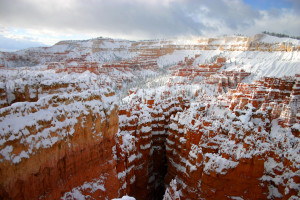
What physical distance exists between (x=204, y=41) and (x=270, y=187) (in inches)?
4659

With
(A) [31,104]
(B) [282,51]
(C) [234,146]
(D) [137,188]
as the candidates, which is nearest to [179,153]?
(D) [137,188]

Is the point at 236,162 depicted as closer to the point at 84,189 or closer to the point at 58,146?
the point at 84,189

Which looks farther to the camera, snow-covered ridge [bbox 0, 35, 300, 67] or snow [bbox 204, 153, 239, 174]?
snow-covered ridge [bbox 0, 35, 300, 67]

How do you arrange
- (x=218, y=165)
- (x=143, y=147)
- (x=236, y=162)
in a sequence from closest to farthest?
(x=236, y=162), (x=218, y=165), (x=143, y=147)

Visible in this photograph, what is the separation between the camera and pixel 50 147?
675 centimetres

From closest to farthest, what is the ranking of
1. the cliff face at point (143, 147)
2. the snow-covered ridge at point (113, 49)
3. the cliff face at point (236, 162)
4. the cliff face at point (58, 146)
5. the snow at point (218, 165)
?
the cliff face at point (58, 146) → the cliff face at point (236, 162) → the snow at point (218, 165) → the cliff face at point (143, 147) → the snow-covered ridge at point (113, 49)

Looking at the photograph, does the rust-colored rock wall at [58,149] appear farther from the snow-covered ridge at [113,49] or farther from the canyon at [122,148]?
the snow-covered ridge at [113,49]

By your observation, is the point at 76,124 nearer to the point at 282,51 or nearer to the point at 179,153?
the point at 179,153

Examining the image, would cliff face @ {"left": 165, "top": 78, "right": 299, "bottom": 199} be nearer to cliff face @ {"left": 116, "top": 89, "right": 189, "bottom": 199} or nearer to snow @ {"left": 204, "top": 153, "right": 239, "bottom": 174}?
snow @ {"left": 204, "top": 153, "right": 239, "bottom": 174}

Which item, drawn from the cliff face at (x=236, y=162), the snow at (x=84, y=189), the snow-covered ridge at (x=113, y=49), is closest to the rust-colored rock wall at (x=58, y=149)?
the snow at (x=84, y=189)

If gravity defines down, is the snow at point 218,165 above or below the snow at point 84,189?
above

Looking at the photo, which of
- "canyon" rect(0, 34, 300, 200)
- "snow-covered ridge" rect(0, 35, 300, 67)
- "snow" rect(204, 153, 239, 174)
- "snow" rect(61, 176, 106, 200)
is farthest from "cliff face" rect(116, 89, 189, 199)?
"snow-covered ridge" rect(0, 35, 300, 67)

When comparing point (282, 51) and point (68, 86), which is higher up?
point (282, 51)

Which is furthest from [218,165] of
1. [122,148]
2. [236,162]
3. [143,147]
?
[143,147]
